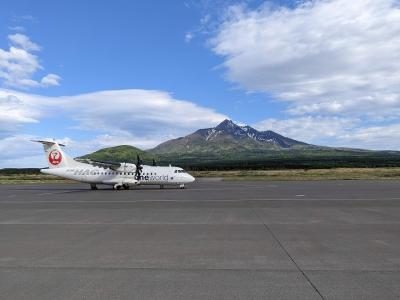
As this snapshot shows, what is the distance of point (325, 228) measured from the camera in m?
14.7

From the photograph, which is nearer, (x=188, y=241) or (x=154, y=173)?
(x=188, y=241)

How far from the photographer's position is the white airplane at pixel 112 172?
4393 centimetres

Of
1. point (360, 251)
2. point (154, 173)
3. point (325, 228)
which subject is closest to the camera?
point (360, 251)

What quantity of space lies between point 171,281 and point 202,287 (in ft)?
2.30

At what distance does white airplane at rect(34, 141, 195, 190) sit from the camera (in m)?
43.9

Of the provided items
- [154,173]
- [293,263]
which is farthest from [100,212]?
[154,173]

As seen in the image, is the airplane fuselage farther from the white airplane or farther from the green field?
the green field

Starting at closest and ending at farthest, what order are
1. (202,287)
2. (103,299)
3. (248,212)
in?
1. (103,299)
2. (202,287)
3. (248,212)

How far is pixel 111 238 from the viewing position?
12898 millimetres

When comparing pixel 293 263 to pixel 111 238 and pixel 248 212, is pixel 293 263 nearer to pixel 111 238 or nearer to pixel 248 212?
pixel 111 238

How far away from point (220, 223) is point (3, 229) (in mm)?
7782

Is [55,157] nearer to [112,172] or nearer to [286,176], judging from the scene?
[112,172]

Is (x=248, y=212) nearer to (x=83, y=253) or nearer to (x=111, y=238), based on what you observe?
(x=111, y=238)

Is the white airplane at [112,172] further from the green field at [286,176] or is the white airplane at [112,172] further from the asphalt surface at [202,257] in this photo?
the asphalt surface at [202,257]
